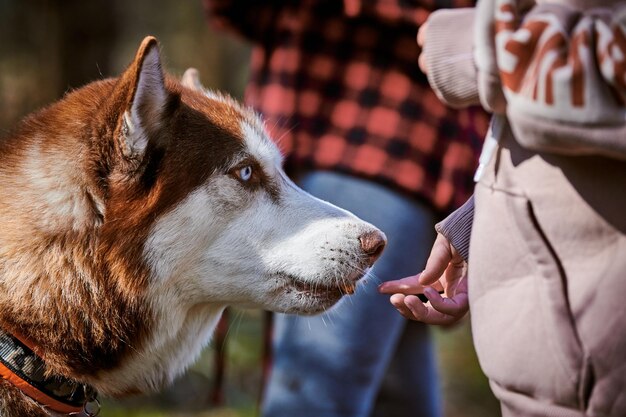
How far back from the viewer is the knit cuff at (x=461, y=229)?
1.69 meters

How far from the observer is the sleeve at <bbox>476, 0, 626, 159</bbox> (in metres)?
1.30

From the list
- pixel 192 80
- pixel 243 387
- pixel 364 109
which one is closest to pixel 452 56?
pixel 364 109

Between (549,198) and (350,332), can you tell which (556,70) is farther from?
(350,332)

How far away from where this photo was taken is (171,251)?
2242 millimetres

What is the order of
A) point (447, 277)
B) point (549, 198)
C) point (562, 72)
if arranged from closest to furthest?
point (562, 72), point (549, 198), point (447, 277)

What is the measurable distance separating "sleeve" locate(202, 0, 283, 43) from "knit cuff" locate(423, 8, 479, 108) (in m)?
1.60

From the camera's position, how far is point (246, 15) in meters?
3.23

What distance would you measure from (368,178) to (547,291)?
1.48 metres

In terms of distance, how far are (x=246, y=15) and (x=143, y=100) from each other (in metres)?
1.14

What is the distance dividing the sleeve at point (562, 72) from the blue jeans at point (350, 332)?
144 cm

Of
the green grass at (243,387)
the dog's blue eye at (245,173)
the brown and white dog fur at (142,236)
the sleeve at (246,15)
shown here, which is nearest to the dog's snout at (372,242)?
the brown and white dog fur at (142,236)

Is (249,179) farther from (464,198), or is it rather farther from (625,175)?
(625,175)

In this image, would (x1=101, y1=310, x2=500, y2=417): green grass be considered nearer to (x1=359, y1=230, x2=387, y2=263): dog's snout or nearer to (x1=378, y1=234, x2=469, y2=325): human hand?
(x1=359, y1=230, x2=387, y2=263): dog's snout

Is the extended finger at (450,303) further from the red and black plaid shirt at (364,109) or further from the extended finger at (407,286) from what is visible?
the red and black plaid shirt at (364,109)
